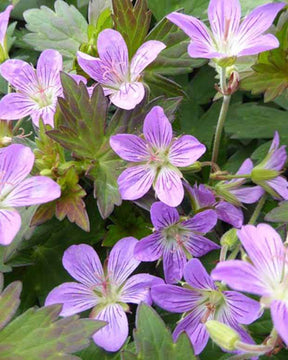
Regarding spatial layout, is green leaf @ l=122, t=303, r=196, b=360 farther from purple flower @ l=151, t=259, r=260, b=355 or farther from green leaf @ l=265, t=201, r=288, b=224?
green leaf @ l=265, t=201, r=288, b=224

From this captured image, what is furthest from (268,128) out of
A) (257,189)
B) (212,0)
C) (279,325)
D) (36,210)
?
(279,325)

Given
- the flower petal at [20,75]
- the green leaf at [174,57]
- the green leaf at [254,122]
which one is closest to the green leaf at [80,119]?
the flower petal at [20,75]

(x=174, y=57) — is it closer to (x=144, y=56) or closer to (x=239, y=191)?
(x=144, y=56)

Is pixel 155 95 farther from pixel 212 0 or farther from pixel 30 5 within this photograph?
pixel 30 5

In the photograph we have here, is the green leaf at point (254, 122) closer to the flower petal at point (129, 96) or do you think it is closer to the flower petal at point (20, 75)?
the flower petal at point (129, 96)

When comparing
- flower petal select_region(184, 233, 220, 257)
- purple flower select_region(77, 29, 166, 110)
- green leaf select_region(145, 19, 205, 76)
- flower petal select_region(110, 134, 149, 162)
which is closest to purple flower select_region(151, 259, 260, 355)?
flower petal select_region(184, 233, 220, 257)

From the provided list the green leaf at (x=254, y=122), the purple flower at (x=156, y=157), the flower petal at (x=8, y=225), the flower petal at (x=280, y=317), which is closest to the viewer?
the flower petal at (x=280, y=317)

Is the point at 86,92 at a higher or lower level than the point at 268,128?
higher
